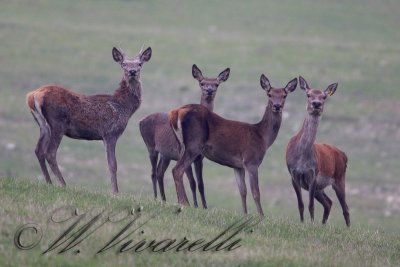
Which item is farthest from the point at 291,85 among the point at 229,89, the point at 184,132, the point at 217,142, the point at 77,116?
the point at 229,89

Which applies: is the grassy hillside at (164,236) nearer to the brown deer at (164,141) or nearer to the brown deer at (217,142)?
the brown deer at (217,142)

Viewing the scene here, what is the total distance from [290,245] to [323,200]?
479cm

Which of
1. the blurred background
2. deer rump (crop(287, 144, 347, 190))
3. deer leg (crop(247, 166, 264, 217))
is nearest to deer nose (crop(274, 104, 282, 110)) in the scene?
deer rump (crop(287, 144, 347, 190))

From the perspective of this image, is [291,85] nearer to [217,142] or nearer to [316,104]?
[316,104]

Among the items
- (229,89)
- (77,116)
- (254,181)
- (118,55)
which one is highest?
(118,55)

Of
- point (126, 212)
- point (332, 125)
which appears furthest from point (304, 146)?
point (332, 125)

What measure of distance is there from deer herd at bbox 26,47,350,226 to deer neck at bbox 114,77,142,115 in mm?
15

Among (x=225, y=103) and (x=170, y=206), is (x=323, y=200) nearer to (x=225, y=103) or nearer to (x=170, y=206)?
(x=170, y=206)

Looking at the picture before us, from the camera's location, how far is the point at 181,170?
1538cm

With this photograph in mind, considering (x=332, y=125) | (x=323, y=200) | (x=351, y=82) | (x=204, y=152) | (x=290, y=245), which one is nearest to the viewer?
(x=290, y=245)

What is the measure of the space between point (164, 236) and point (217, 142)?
364cm

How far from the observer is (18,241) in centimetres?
1112

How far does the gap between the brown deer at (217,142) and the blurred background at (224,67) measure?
5259 mm

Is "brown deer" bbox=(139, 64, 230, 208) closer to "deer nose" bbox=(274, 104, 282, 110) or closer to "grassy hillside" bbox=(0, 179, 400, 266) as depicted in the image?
"deer nose" bbox=(274, 104, 282, 110)
